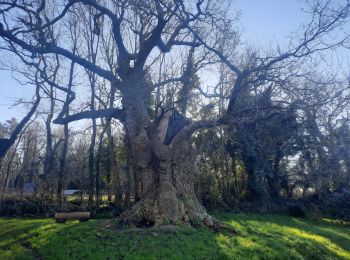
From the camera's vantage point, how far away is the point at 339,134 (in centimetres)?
2305

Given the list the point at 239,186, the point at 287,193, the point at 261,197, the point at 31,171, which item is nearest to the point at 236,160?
the point at 239,186

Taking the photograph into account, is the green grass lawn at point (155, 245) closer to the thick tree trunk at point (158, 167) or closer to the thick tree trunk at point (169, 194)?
the thick tree trunk at point (169, 194)

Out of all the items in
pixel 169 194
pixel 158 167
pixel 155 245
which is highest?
pixel 158 167

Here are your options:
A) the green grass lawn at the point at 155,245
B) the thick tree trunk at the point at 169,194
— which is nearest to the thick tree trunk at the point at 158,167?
the thick tree trunk at the point at 169,194

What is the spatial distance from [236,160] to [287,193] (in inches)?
226

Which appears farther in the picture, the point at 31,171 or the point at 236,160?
the point at 236,160

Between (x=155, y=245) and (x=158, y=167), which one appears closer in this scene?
(x=155, y=245)

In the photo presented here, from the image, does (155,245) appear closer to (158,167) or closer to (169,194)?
(169,194)

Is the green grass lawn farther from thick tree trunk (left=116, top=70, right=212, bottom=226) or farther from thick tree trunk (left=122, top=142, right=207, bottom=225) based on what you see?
thick tree trunk (left=116, top=70, right=212, bottom=226)

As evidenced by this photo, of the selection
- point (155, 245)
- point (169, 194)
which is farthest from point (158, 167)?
point (155, 245)

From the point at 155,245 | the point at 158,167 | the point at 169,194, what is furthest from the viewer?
the point at 158,167

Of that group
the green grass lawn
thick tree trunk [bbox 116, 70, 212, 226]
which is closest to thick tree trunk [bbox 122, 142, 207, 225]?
thick tree trunk [bbox 116, 70, 212, 226]

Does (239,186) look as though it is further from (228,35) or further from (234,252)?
(234,252)

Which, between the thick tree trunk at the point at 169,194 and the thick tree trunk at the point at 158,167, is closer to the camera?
the thick tree trunk at the point at 169,194
